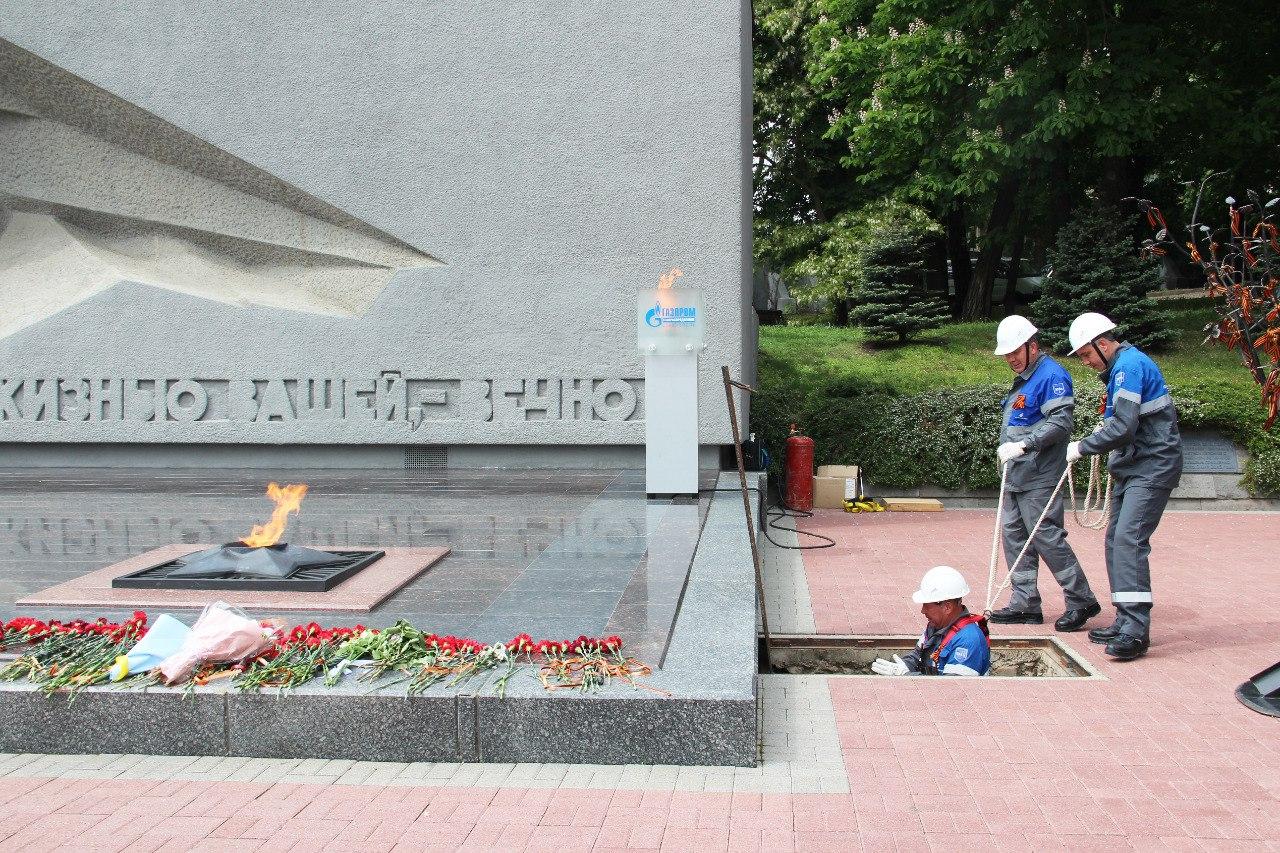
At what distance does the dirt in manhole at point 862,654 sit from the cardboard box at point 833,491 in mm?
5951

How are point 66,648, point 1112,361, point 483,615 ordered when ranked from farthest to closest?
1. point 1112,361
2. point 483,615
3. point 66,648

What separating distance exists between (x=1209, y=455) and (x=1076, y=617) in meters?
7.33

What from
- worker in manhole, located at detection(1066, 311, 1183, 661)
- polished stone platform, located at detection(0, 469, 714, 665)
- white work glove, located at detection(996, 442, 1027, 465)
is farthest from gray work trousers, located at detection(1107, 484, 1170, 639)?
polished stone platform, located at detection(0, 469, 714, 665)

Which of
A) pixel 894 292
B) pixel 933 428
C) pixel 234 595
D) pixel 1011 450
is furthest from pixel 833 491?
pixel 234 595

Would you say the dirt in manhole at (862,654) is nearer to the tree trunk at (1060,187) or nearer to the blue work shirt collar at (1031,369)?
the blue work shirt collar at (1031,369)

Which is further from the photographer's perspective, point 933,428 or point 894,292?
point 894,292

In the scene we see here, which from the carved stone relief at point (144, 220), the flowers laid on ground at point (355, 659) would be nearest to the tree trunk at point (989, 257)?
the carved stone relief at point (144, 220)

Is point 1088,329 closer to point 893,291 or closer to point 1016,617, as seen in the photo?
point 1016,617

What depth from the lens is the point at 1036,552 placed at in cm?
698

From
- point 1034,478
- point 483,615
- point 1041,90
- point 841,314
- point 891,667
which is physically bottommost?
point 891,667

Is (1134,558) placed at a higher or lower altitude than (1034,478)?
lower

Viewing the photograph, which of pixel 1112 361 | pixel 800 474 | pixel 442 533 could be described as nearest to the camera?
pixel 1112 361

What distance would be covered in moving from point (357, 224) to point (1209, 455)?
32.4ft

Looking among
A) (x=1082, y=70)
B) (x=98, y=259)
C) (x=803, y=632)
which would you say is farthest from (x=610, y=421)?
(x=1082, y=70)
